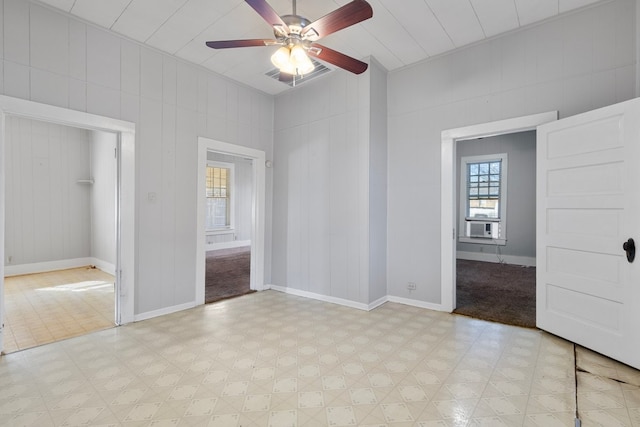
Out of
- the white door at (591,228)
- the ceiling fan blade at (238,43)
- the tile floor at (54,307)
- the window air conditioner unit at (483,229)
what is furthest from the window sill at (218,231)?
the white door at (591,228)

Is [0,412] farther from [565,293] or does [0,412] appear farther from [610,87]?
[610,87]

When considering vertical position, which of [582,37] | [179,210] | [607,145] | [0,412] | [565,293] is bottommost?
[0,412]

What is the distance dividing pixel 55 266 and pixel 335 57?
21.9ft

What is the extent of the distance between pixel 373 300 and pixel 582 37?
347 centimetres

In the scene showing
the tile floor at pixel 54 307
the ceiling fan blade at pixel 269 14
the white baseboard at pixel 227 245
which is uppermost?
the ceiling fan blade at pixel 269 14

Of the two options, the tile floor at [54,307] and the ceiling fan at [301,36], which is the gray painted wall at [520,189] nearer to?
the ceiling fan at [301,36]

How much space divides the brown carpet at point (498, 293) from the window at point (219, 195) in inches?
250

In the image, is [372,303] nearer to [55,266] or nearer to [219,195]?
[55,266]

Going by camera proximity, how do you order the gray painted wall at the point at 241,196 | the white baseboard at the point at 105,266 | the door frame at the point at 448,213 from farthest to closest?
the gray painted wall at the point at 241,196 < the white baseboard at the point at 105,266 < the door frame at the point at 448,213

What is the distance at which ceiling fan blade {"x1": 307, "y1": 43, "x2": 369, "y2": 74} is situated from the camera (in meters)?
2.45

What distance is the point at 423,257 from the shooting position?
3.89 metres

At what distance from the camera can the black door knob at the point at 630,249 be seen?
2.37 m

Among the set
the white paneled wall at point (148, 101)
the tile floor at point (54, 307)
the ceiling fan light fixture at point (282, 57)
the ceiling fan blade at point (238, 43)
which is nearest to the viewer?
the ceiling fan blade at point (238, 43)

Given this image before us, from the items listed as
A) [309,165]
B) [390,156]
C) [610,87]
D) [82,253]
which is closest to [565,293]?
[610,87]
